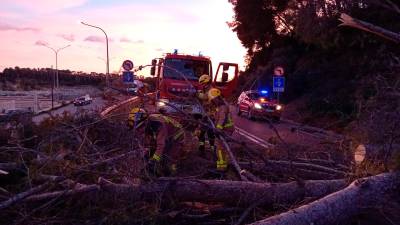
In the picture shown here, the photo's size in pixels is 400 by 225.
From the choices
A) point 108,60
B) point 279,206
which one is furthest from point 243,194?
point 108,60

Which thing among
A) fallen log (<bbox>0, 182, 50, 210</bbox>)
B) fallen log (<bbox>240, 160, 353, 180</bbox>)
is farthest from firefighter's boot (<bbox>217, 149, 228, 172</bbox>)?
fallen log (<bbox>0, 182, 50, 210</bbox>)

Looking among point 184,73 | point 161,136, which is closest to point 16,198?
point 161,136

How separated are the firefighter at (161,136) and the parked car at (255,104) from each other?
16038 mm

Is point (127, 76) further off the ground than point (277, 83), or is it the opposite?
point (127, 76)

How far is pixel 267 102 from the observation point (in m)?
26.2

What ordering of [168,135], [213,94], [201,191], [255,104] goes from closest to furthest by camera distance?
[201,191] → [168,135] → [213,94] → [255,104]

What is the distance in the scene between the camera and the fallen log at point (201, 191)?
5.90 m

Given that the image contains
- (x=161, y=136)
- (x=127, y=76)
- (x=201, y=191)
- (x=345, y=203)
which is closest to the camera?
(x=345, y=203)

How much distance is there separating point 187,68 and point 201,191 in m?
Result: 11.9

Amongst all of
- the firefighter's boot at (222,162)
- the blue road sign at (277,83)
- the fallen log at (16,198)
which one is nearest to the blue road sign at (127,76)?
the firefighter's boot at (222,162)

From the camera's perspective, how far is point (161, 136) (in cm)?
805

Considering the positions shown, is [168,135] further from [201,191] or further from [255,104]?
[255,104]

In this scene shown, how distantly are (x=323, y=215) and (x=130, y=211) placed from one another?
6.81ft

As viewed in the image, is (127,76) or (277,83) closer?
(127,76)
